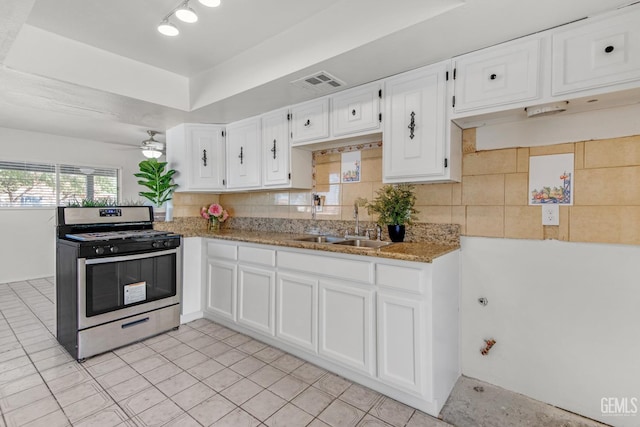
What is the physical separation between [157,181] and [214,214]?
0.74m

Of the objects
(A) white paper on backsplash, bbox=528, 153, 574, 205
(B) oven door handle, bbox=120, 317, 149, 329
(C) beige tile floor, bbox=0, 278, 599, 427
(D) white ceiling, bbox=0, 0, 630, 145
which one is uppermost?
(D) white ceiling, bbox=0, 0, 630, 145

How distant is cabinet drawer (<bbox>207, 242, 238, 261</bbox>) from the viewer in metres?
2.90

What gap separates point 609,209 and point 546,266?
1.50 ft

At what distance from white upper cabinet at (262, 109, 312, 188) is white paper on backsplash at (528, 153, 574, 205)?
1.85 meters

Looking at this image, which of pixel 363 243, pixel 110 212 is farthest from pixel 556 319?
pixel 110 212

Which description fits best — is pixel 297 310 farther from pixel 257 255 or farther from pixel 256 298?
pixel 257 255

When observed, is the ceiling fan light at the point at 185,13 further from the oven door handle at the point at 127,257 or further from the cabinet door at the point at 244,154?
the oven door handle at the point at 127,257

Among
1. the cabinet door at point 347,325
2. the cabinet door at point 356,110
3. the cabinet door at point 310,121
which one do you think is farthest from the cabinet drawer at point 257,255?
the cabinet door at point 356,110

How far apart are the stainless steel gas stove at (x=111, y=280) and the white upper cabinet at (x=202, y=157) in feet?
2.21

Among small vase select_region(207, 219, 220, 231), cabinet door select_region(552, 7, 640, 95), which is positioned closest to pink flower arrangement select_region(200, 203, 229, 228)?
small vase select_region(207, 219, 220, 231)

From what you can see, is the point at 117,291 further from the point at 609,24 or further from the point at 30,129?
the point at 30,129

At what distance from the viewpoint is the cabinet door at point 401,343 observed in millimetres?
1797

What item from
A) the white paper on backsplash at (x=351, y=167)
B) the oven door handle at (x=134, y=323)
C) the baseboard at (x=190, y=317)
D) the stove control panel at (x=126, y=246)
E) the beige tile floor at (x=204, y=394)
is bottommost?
the beige tile floor at (x=204, y=394)

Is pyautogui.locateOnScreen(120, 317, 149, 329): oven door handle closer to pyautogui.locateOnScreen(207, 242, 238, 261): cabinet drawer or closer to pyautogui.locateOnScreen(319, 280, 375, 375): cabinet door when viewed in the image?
pyautogui.locateOnScreen(207, 242, 238, 261): cabinet drawer
